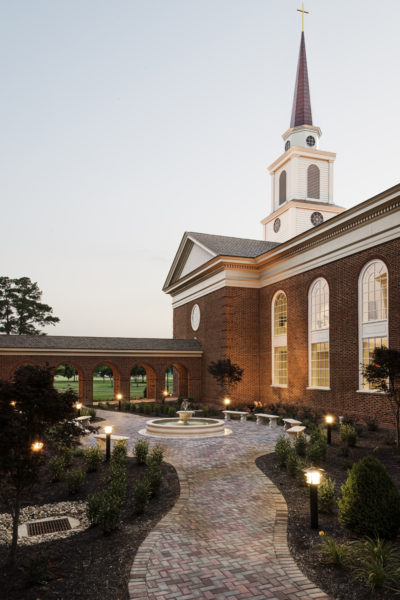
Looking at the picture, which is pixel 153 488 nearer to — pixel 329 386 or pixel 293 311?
pixel 329 386

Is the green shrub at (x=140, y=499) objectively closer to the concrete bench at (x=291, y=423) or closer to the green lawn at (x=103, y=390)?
the concrete bench at (x=291, y=423)

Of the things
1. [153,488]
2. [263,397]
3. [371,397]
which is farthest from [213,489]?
[263,397]

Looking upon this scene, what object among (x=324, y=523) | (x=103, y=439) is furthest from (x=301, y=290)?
(x=324, y=523)

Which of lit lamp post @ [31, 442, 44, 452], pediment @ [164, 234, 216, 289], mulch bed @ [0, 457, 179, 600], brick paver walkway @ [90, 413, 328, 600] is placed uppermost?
pediment @ [164, 234, 216, 289]

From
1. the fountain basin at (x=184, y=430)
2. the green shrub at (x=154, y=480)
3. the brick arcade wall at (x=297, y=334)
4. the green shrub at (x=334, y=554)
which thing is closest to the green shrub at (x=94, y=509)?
the green shrub at (x=154, y=480)

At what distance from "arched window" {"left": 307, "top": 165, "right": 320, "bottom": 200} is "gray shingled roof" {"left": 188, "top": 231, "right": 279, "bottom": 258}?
14.6ft

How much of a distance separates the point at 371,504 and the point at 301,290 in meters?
18.1

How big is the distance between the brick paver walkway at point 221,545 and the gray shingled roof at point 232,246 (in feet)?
62.6

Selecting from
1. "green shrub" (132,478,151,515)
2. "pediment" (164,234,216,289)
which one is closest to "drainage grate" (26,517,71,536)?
"green shrub" (132,478,151,515)

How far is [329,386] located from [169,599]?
17579mm

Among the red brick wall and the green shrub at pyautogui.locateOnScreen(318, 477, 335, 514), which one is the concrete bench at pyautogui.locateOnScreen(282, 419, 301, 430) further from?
the green shrub at pyautogui.locateOnScreen(318, 477, 335, 514)

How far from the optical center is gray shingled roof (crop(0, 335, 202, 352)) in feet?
100.0

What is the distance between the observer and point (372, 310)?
64.3 ft

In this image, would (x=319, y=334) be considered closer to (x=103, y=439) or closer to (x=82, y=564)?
(x=103, y=439)
